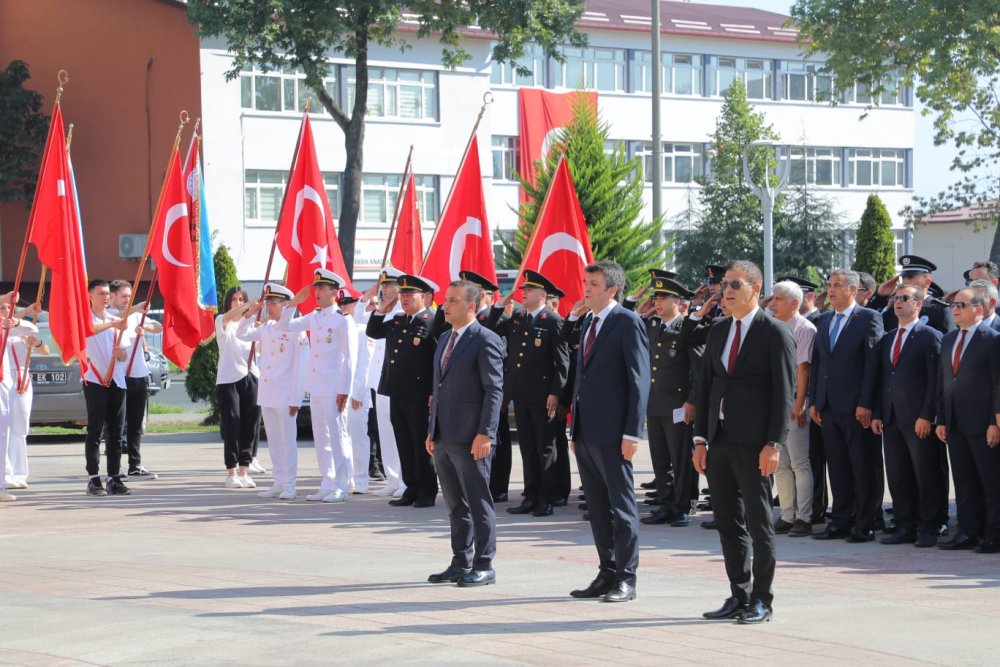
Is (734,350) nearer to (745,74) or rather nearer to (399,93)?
(399,93)

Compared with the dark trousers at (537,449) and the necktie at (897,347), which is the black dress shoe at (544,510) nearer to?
the dark trousers at (537,449)

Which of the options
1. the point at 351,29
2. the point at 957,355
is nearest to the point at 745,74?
the point at 351,29

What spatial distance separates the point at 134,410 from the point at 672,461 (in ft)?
21.7

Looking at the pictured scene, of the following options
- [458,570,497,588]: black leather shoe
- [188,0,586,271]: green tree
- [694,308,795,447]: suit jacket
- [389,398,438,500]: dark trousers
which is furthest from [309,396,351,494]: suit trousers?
[188,0,586,271]: green tree

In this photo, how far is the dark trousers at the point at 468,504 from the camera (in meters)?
9.23

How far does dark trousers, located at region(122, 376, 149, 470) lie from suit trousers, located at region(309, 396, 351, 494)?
8.32 ft

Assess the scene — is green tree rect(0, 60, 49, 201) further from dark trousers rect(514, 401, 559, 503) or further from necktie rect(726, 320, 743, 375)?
necktie rect(726, 320, 743, 375)

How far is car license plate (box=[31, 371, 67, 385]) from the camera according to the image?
2042cm

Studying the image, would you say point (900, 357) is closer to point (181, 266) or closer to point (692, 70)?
point (181, 266)

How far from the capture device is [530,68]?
54844 millimetres

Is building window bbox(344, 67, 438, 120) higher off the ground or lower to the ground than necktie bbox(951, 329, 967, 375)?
higher

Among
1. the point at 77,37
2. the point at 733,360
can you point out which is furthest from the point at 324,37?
the point at 733,360

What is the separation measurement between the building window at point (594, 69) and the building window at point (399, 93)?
29.8 feet

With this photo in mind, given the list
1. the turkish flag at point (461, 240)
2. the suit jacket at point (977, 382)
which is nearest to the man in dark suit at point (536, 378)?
the turkish flag at point (461, 240)
